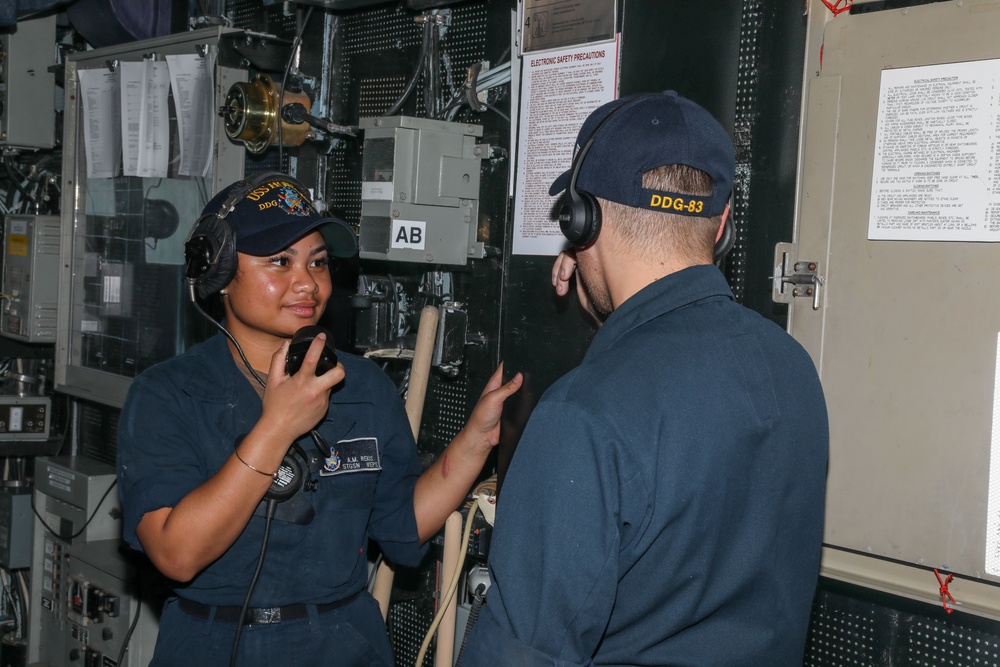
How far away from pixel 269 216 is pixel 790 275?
124 cm

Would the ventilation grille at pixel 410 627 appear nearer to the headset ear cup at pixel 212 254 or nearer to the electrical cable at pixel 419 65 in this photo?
the headset ear cup at pixel 212 254

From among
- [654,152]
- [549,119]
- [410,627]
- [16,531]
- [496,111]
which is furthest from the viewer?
[16,531]

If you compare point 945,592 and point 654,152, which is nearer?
point 654,152

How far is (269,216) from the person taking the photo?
208cm

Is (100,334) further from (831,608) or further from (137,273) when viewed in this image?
(831,608)

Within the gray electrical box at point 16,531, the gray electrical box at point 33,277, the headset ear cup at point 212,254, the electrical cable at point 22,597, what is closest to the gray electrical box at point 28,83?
the gray electrical box at point 33,277

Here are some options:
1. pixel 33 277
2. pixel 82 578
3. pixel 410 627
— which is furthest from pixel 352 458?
pixel 33 277

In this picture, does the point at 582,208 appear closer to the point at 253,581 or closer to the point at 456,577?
the point at 253,581

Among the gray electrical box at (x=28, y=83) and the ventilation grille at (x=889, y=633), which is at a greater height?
the gray electrical box at (x=28, y=83)

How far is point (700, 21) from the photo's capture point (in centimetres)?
229

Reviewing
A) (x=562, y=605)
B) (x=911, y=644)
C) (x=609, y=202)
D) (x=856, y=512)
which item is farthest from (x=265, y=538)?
(x=911, y=644)

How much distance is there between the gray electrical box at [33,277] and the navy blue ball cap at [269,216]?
243 cm

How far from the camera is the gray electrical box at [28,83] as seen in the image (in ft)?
13.8

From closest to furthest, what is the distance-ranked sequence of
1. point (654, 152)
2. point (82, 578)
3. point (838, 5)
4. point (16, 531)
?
point (654, 152) < point (838, 5) < point (82, 578) < point (16, 531)
